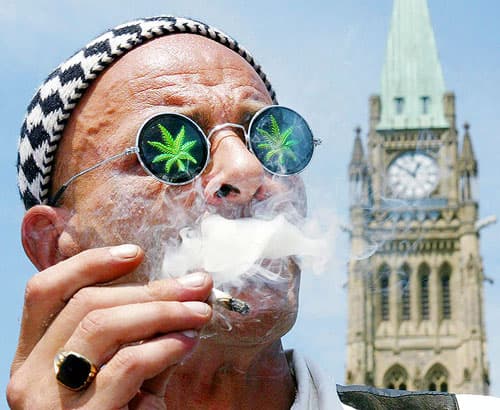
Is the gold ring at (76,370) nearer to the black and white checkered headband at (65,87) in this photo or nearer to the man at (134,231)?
the man at (134,231)

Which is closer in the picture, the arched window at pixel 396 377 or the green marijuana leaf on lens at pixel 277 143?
the green marijuana leaf on lens at pixel 277 143

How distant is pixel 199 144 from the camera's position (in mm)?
1478

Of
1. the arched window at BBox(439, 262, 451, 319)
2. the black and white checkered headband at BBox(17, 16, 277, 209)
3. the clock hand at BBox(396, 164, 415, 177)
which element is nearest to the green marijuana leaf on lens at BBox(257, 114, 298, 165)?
the black and white checkered headband at BBox(17, 16, 277, 209)

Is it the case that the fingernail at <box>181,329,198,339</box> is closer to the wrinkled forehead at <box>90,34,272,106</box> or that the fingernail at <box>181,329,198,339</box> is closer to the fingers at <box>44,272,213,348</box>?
the fingers at <box>44,272,213,348</box>

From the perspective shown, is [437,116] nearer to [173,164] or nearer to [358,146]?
[358,146]

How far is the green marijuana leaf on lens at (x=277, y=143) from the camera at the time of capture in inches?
61.2

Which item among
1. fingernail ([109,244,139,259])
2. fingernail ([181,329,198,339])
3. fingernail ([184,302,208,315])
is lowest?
fingernail ([181,329,198,339])

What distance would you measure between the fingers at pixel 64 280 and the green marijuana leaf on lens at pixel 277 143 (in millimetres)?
373

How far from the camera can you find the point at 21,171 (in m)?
1.78

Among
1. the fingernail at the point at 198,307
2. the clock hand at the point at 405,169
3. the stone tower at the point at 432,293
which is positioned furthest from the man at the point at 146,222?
the clock hand at the point at 405,169

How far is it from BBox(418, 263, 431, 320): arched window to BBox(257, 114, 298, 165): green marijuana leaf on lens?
48249 mm

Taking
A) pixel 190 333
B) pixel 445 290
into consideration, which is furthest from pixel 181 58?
pixel 445 290

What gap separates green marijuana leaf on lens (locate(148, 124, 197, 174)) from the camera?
146cm

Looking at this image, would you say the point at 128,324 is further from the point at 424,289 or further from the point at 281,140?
the point at 424,289
